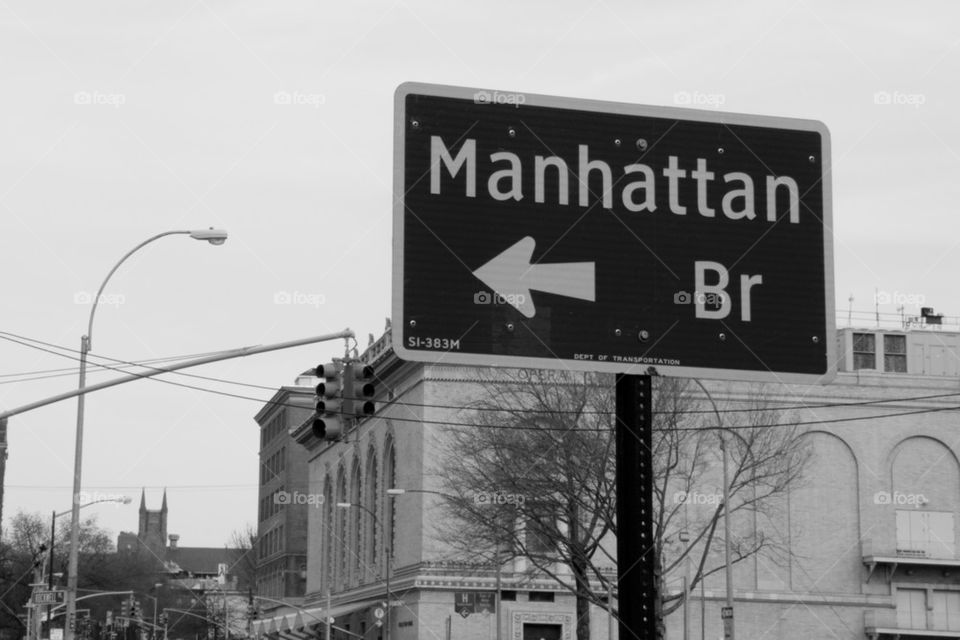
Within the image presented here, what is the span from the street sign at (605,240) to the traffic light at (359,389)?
11.8 metres

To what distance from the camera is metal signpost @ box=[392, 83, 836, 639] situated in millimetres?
7277

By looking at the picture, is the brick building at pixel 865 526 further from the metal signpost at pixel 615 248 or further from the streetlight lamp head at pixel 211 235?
the metal signpost at pixel 615 248

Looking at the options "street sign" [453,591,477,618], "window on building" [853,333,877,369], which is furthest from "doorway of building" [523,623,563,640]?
"window on building" [853,333,877,369]

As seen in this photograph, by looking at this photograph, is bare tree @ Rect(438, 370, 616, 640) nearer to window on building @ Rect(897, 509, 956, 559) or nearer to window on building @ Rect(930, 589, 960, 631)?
window on building @ Rect(897, 509, 956, 559)

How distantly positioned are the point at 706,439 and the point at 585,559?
12.1m

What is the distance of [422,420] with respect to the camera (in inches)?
2726

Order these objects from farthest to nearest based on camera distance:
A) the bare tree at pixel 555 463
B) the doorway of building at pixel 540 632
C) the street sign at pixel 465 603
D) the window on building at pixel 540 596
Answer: the window on building at pixel 540 596 → the doorway of building at pixel 540 632 → the street sign at pixel 465 603 → the bare tree at pixel 555 463

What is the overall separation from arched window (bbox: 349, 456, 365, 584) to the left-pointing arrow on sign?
8032cm

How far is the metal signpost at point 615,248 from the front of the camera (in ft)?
23.9

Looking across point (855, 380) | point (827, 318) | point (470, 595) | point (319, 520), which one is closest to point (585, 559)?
point (470, 595)

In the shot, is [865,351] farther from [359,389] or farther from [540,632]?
[359,389]

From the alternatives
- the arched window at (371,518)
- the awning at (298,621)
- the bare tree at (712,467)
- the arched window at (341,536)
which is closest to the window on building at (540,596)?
the bare tree at (712,467)

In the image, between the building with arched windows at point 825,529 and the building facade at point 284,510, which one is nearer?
the building with arched windows at point 825,529

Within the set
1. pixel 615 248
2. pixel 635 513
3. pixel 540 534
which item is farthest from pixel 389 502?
pixel 635 513
